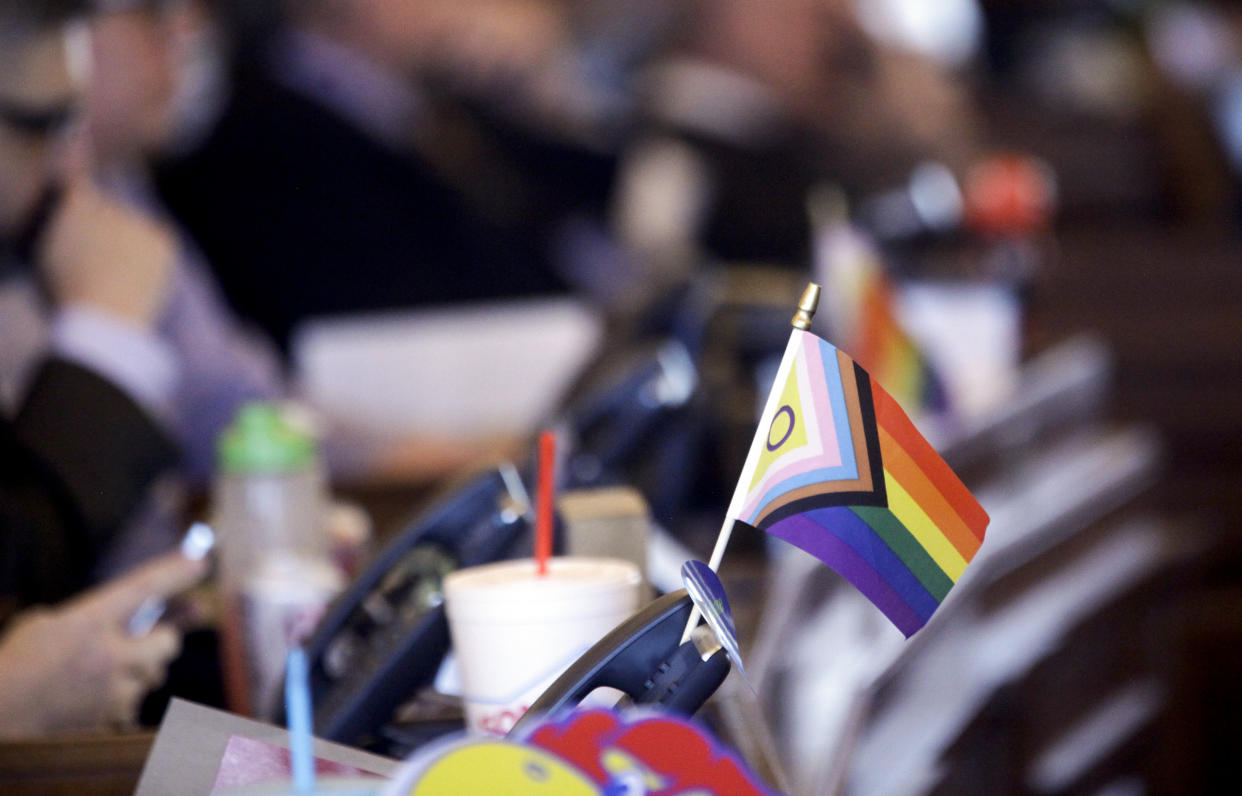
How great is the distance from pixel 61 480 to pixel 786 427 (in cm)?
92

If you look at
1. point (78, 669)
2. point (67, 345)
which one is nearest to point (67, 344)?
point (67, 345)

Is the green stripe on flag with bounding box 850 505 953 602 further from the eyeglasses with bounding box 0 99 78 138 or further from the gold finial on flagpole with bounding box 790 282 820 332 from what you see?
the eyeglasses with bounding box 0 99 78 138

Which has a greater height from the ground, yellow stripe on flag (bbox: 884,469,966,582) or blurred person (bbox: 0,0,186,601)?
blurred person (bbox: 0,0,186,601)

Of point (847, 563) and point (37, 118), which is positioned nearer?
point (847, 563)

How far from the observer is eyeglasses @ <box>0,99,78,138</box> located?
1595mm

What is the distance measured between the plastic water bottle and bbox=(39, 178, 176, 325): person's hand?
2.02 ft

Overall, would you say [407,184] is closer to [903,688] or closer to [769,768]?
[903,688]

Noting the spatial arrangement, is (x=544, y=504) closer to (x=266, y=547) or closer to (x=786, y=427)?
(x=786, y=427)

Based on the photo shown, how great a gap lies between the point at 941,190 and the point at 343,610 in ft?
9.81

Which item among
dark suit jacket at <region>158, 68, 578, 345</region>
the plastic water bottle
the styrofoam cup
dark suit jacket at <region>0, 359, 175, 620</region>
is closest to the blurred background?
dark suit jacket at <region>158, 68, 578, 345</region>

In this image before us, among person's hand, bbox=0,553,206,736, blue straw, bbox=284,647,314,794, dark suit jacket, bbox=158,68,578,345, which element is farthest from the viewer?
dark suit jacket, bbox=158,68,578,345

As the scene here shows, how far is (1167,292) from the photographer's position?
14.7 ft

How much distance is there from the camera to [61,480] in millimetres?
1283

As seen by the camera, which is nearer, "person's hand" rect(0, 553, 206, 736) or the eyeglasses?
"person's hand" rect(0, 553, 206, 736)
